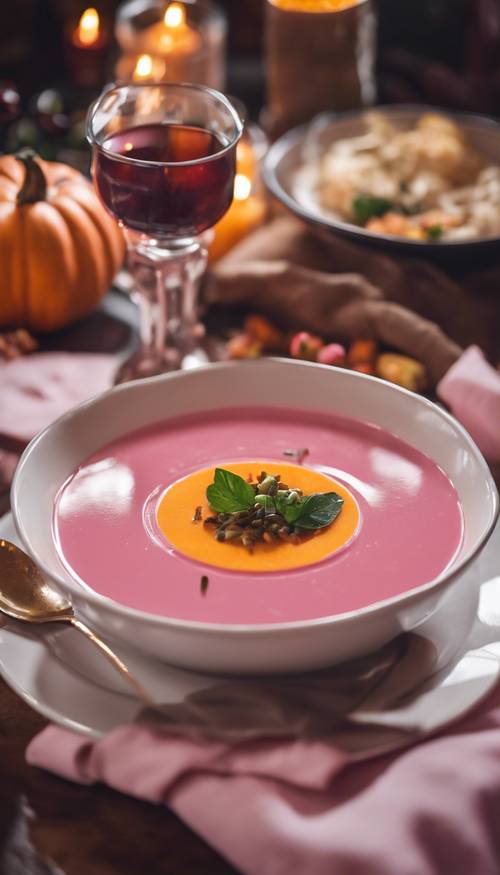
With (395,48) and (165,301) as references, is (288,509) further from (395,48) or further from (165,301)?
(395,48)

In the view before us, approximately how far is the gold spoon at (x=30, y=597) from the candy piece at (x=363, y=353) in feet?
2.29

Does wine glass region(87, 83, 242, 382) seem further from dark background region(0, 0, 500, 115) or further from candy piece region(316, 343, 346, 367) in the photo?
dark background region(0, 0, 500, 115)

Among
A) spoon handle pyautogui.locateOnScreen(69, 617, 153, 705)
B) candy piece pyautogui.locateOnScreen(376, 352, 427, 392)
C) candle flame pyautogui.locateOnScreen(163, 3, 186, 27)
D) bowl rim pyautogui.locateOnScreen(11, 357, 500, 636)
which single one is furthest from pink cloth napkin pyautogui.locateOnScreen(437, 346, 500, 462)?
candle flame pyautogui.locateOnScreen(163, 3, 186, 27)

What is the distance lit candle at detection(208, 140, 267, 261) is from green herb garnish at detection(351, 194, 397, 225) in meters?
0.22

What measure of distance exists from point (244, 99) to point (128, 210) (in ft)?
4.23

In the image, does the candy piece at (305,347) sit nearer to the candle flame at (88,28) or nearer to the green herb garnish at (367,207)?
the green herb garnish at (367,207)

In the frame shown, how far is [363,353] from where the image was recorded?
1.62m

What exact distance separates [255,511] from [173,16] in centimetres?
150

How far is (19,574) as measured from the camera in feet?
3.51

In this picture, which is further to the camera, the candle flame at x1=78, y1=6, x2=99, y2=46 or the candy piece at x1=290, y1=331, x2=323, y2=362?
the candle flame at x1=78, y1=6, x2=99, y2=46

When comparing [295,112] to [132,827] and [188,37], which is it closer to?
[188,37]

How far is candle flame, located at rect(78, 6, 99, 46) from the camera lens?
223cm

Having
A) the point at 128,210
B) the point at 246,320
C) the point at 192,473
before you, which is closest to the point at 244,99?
the point at 246,320

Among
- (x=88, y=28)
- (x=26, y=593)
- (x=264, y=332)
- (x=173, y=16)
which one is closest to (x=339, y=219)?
(x=264, y=332)
